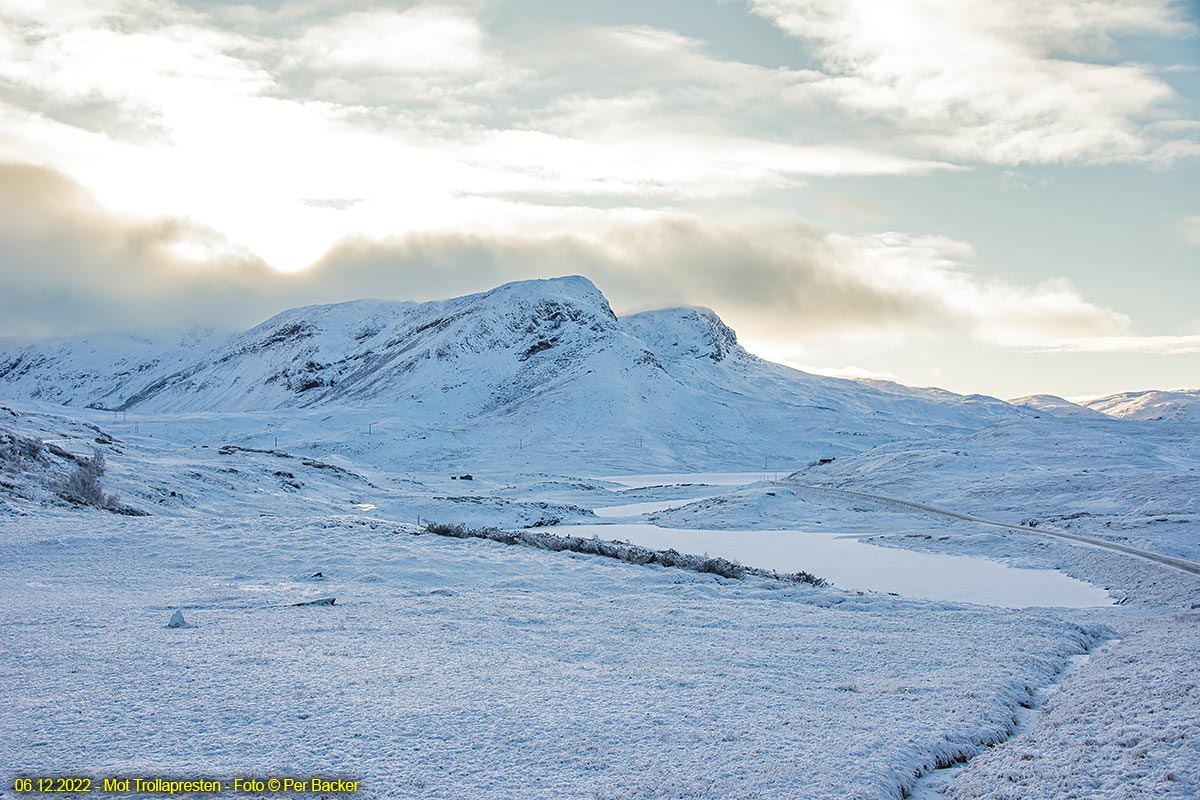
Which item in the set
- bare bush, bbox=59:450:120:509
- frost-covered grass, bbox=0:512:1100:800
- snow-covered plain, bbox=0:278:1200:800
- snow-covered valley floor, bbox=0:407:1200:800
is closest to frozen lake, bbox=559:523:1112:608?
snow-covered plain, bbox=0:278:1200:800

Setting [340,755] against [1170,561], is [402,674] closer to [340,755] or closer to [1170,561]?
[340,755]

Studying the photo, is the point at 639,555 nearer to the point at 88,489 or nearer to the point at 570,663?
the point at 570,663

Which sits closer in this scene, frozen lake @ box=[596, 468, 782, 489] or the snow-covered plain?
the snow-covered plain

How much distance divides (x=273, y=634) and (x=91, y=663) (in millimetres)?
2401

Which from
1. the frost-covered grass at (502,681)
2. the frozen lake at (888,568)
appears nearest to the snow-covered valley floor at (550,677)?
the frost-covered grass at (502,681)

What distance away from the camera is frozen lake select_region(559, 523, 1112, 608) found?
2356 cm

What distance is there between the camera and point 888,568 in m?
29.8

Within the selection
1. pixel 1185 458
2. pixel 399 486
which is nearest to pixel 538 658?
pixel 399 486

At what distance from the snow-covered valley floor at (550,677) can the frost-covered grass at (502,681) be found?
0.13 ft

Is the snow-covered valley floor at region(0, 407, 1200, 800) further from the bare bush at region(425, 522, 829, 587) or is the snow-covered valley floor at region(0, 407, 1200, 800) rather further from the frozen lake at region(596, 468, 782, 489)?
the frozen lake at region(596, 468, 782, 489)

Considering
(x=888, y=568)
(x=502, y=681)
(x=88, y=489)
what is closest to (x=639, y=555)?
(x=888, y=568)

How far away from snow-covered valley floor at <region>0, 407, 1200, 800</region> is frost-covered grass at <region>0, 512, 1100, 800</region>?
0.13ft

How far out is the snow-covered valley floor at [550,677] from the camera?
6910 mm

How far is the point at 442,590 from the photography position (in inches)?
641
